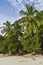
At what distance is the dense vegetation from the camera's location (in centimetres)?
4312

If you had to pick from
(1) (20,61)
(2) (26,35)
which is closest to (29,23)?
(2) (26,35)

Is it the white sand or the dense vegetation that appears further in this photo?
the dense vegetation

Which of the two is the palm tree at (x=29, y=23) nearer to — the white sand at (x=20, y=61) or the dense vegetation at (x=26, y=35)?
the dense vegetation at (x=26, y=35)

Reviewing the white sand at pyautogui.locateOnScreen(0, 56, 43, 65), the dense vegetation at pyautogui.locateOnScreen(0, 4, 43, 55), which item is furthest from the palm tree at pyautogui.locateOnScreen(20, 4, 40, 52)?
the white sand at pyautogui.locateOnScreen(0, 56, 43, 65)

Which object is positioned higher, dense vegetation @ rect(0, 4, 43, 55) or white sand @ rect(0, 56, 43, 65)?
dense vegetation @ rect(0, 4, 43, 55)

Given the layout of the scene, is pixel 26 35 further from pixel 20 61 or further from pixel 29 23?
pixel 20 61

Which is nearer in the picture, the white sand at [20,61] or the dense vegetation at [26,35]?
the white sand at [20,61]

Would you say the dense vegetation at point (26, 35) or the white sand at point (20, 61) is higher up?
the dense vegetation at point (26, 35)

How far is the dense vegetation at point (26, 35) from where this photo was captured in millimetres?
43125

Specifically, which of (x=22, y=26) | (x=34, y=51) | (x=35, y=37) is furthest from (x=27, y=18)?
(x=34, y=51)

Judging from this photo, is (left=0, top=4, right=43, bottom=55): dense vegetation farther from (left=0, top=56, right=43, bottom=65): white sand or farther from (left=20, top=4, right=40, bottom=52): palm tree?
(left=0, top=56, right=43, bottom=65): white sand

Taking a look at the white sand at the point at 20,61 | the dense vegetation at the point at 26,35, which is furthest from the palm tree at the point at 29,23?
the white sand at the point at 20,61

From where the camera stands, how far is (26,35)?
43938 millimetres

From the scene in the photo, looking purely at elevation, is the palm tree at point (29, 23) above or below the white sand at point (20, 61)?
above
